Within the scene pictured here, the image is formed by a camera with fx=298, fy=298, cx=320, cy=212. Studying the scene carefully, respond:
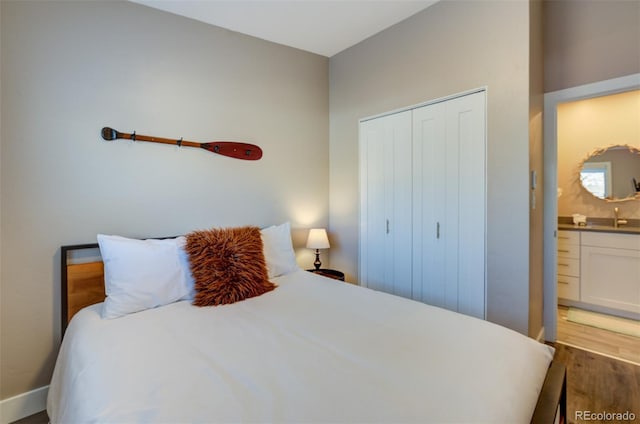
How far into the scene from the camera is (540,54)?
2.24 m

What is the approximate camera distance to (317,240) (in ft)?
9.53

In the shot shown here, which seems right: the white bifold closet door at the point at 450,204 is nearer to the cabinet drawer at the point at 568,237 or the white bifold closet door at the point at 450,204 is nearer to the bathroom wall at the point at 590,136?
the cabinet drawer at the point at 568,237

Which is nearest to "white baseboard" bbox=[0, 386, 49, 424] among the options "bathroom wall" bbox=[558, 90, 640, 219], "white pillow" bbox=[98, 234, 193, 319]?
"white pillow" bbox=[98, 234, 193, 319]

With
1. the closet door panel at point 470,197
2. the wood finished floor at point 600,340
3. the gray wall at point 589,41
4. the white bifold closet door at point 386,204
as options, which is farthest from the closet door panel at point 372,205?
the wood finished floor at point 600,340

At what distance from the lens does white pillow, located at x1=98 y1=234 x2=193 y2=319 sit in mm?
1661

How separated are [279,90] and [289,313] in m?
2.15

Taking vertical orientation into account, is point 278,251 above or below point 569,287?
above

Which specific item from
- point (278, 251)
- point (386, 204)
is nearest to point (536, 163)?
point (386, 204)

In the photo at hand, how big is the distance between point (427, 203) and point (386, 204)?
1.35ft

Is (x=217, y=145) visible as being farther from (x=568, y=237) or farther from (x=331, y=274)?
(x=568, y=237)

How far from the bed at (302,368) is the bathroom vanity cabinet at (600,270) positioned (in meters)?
2.57

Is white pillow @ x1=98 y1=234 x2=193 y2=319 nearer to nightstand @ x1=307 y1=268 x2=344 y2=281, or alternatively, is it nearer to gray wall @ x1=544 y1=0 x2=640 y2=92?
nightstand @ x1=307 y1=268 x2=344 y2=281

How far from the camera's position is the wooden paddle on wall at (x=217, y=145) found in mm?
2029

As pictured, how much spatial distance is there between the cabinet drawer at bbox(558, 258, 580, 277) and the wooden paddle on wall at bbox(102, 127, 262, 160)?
3.47 meters
